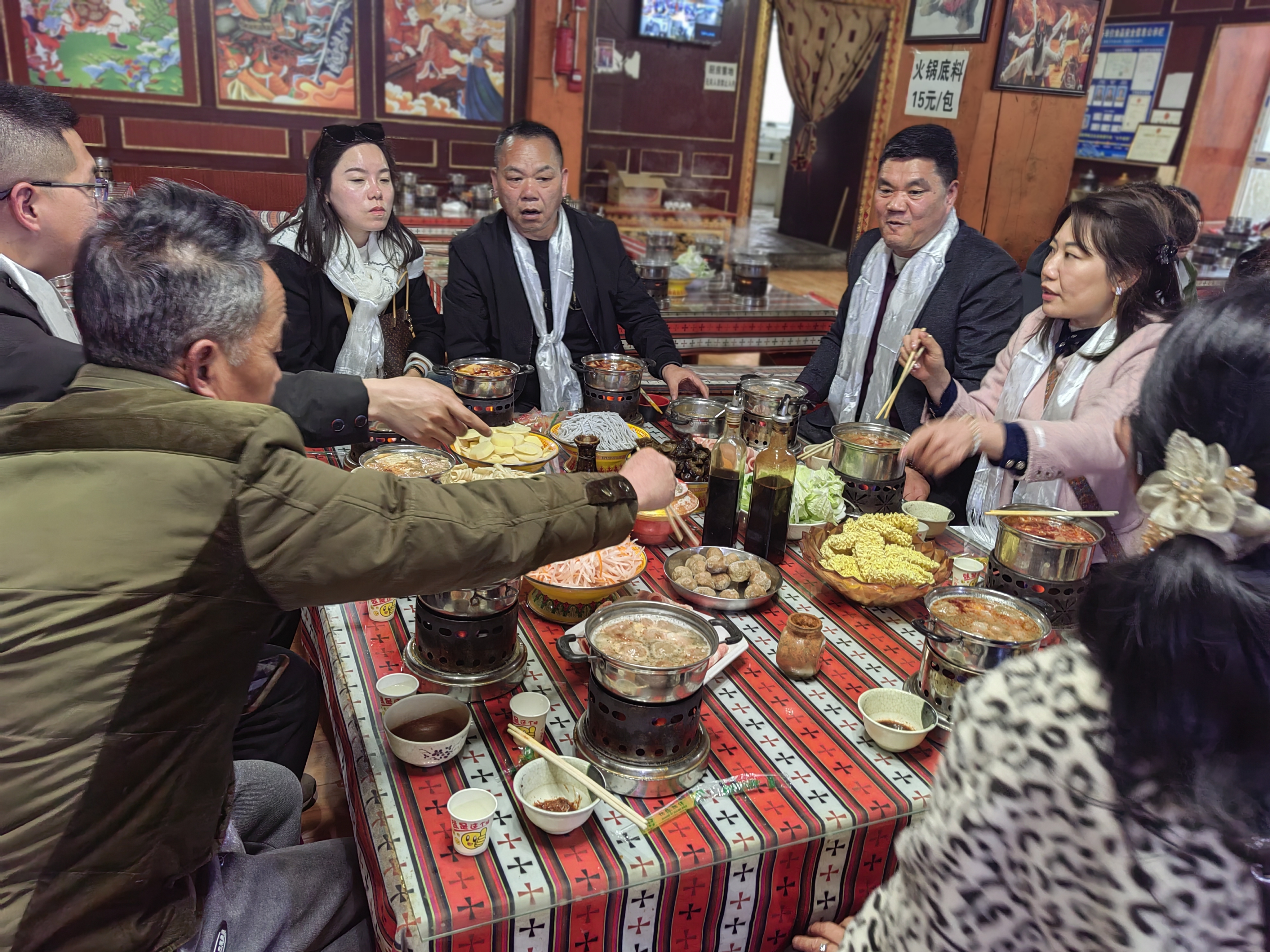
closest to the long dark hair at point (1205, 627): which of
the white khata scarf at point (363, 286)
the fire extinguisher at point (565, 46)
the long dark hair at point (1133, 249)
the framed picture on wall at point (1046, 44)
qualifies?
the long dark hair at point (1133, 249)

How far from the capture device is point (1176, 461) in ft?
2.77

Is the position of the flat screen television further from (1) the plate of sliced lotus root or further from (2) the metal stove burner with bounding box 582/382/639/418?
(1) the plate of sliced lotus root

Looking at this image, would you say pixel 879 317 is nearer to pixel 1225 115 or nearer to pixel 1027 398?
pixel 1027 398

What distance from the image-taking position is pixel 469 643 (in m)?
1.63

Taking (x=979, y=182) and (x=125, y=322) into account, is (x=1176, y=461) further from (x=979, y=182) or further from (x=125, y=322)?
(x=979, y=182)

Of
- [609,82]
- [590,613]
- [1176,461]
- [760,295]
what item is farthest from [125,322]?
[609,82]

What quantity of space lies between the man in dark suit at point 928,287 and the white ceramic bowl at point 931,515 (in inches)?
29.5

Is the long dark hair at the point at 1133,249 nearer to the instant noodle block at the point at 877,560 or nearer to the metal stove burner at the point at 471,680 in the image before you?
the instant noodle block at the point at 877,560

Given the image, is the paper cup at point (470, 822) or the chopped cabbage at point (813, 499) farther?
the chopped cabbage at point (813, 499)

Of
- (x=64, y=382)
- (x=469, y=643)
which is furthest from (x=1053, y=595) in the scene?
(x=64, y=382)

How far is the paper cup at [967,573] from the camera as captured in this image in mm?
2092

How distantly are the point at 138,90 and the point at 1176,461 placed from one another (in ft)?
30.5

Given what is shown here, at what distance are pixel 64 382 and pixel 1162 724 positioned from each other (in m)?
2.18

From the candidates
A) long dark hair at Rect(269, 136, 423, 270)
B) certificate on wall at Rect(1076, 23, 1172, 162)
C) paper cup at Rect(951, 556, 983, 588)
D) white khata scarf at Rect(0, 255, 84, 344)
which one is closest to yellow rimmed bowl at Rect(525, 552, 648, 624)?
paper cup at Rect(951, 556, 983, 588)
